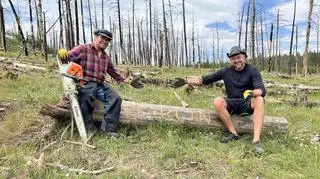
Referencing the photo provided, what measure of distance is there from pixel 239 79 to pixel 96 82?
253cm

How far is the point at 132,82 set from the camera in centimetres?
712

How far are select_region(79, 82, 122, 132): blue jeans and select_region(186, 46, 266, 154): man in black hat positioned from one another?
136 cm

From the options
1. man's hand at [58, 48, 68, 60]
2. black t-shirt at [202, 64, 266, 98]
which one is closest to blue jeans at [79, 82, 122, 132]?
man's hand at [58, 48, 68, 60]

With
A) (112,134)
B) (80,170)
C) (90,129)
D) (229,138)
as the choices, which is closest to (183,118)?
(229,138)

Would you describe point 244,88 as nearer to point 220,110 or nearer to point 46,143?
point 220,110

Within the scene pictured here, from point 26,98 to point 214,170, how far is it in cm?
555

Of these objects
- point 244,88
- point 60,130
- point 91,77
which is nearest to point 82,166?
point 60,130

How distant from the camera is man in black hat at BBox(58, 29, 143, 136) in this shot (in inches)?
256

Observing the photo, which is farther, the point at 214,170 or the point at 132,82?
the point at 132,82

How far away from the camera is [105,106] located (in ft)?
21.9

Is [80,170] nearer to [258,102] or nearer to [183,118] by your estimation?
[183,118]

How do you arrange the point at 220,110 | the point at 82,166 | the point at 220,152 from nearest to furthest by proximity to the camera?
the point at 82,166
the point at 220,152
the point at 220,110

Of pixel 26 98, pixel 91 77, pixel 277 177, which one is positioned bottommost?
pixel 277 177

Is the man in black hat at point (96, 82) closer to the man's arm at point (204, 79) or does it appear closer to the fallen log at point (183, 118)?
the fallen log at point (183, 118)
